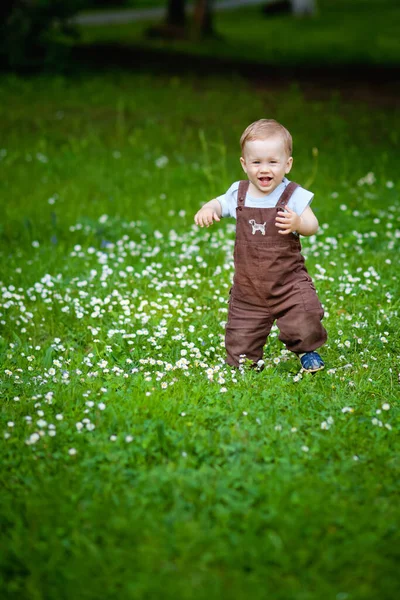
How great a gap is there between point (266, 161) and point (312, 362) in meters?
1.39

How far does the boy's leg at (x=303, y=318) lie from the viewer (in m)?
4.94

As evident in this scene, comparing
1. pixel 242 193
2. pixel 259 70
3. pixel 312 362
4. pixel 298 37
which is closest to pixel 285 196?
pixel 242 193

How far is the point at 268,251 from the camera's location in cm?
489

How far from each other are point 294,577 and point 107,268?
4175 millimetres

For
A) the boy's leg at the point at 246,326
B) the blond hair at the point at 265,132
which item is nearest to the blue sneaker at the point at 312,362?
the boy's leg at the point at 246,326

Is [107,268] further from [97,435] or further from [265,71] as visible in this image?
[265,71]

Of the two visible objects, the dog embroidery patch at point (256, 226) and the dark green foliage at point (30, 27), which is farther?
the dark green foliage at point (30, 27)

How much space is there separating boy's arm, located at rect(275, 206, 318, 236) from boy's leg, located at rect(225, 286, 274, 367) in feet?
1.81

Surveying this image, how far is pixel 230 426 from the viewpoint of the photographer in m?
4.27

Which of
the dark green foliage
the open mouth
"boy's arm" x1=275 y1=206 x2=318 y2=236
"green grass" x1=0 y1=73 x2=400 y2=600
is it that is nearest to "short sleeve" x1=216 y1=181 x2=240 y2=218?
the open mouth

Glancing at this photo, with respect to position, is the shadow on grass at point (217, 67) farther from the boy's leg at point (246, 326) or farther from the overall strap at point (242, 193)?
the boy's leg at point (246, 326)

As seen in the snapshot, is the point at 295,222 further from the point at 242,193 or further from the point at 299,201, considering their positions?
the point at 242,193

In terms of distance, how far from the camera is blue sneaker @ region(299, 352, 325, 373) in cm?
501

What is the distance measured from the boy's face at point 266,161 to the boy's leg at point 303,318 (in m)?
0.73
